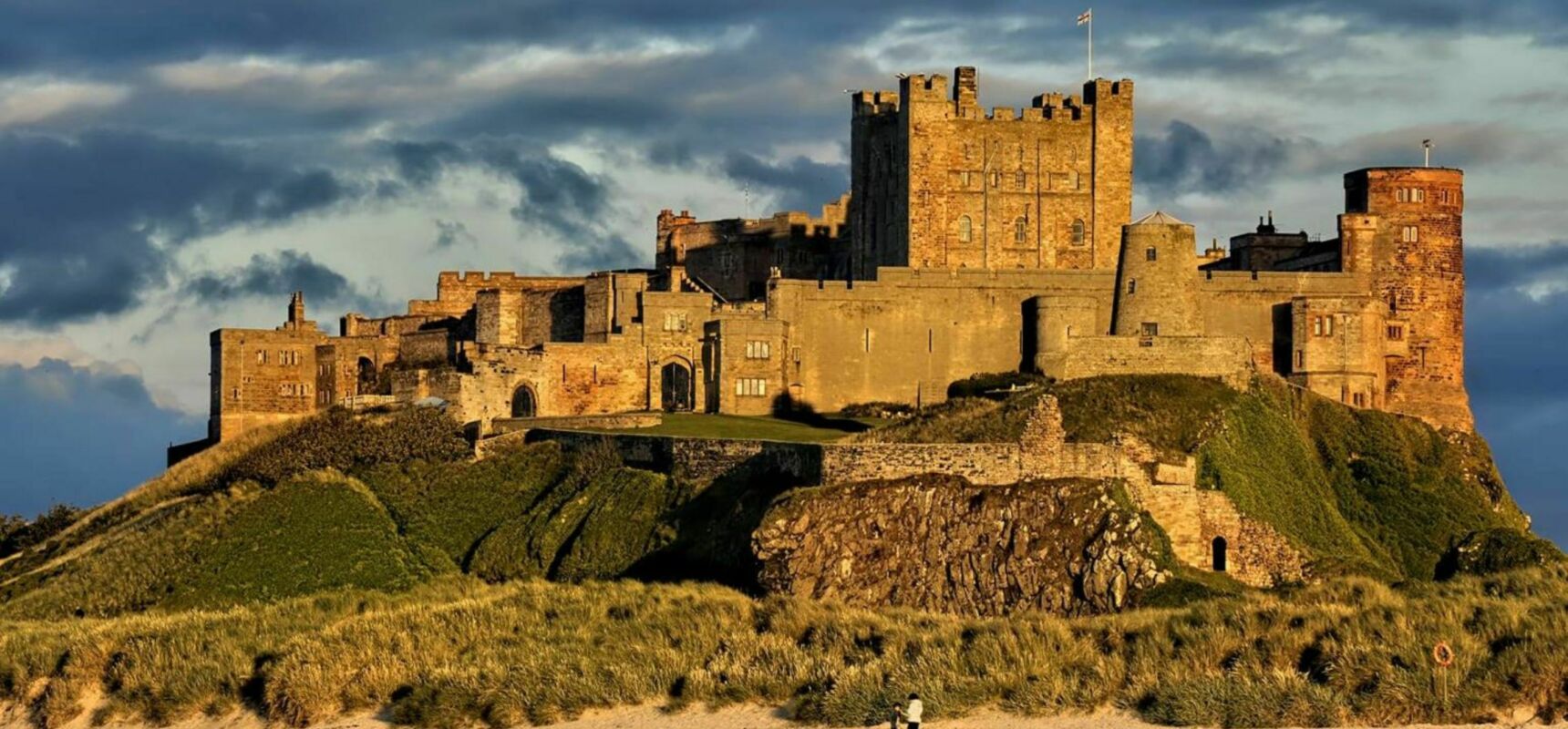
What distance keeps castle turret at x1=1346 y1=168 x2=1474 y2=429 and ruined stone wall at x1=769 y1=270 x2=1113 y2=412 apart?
828 cm

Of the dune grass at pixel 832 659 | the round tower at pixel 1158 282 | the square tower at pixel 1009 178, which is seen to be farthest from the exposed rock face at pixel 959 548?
the square tower at pixel 1009 178

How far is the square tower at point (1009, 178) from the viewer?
77125 mm

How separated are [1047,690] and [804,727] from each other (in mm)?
3282

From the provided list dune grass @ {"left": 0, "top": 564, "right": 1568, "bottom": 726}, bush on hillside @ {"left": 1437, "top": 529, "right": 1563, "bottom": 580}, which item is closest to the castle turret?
bush on hillside @ {"left": 1437, "top": 529, "right": 1563, "bottom": 580}

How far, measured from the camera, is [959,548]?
49.9m

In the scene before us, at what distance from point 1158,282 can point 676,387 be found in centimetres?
1550

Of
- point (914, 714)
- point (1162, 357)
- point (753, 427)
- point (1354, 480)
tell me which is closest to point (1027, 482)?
point (1162, 357)

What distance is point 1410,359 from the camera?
71438mm

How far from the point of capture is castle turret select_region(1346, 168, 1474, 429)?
71.6 metres

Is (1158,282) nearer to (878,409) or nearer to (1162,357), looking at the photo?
(1162,357)

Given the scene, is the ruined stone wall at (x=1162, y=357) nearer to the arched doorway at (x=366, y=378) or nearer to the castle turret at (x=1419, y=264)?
the castle turret at (x=1419, y=264)

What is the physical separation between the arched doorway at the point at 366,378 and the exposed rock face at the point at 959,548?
101ft

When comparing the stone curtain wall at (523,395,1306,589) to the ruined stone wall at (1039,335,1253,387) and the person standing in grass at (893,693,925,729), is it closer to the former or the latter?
the ruined stone wall at (1039,335,1253,387)

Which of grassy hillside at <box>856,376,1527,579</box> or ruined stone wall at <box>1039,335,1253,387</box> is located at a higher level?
ruined stone wall at <box>1039,335,1253,387</box>
